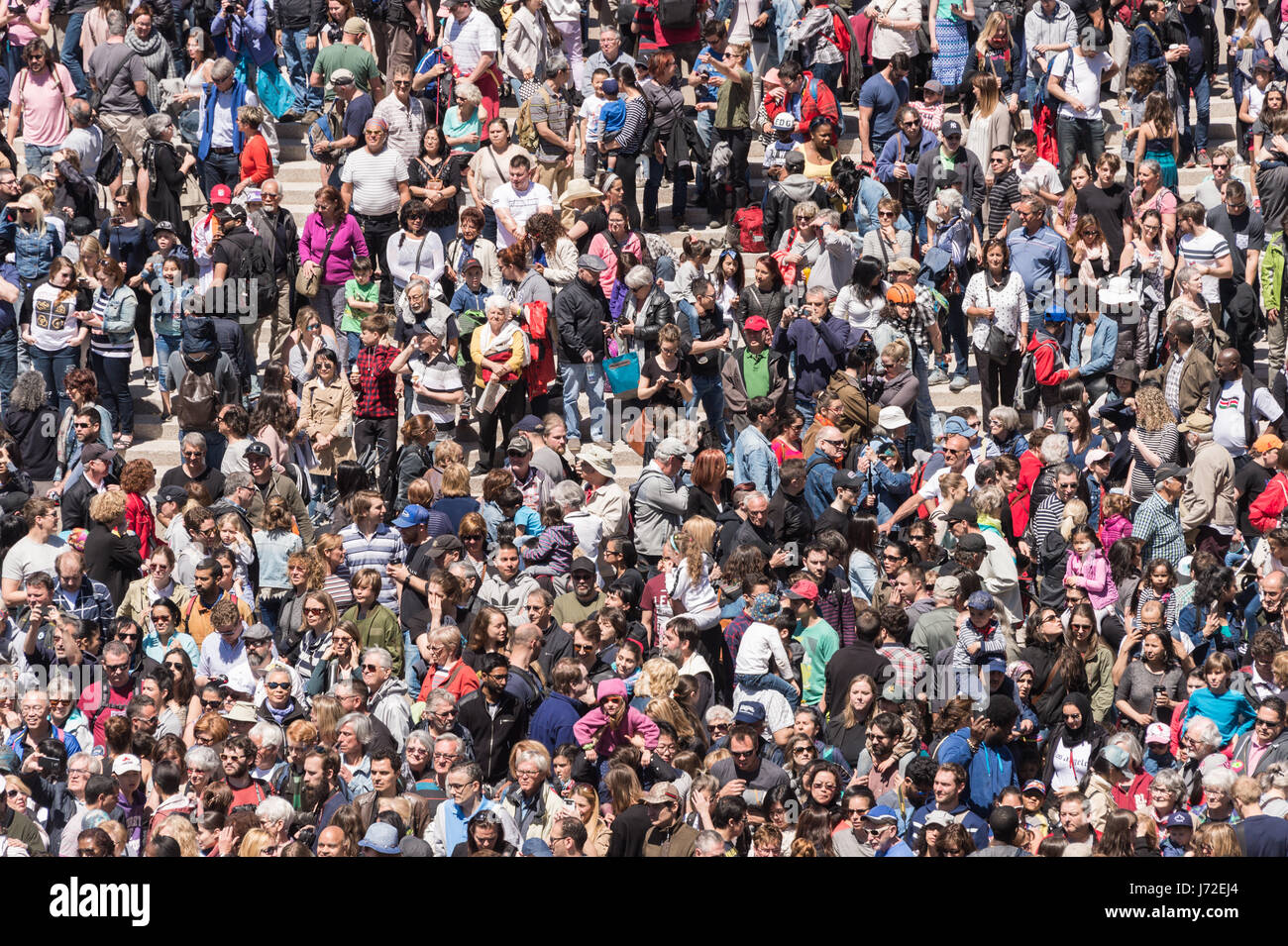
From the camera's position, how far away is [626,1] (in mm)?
21141

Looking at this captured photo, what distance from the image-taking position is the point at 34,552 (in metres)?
15.5

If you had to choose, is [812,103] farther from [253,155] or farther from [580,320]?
[253,155]

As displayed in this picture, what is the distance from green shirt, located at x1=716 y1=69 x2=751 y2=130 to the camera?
19469 mm

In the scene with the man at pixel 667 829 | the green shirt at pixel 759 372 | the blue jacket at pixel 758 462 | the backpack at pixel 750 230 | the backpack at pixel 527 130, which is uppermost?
the backpack at pixel 527 130

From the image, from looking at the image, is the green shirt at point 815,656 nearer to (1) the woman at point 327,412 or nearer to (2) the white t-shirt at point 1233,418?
(2) the white t-shirt at point 1233,418

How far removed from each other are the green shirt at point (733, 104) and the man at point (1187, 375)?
14.2 feet

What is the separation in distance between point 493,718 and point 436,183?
20.9ft

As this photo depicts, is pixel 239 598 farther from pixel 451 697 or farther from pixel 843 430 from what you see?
pixel 843 430

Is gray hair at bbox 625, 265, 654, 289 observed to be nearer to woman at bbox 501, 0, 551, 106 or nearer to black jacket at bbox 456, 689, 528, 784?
woman at bbox 501, 0, 551, 106

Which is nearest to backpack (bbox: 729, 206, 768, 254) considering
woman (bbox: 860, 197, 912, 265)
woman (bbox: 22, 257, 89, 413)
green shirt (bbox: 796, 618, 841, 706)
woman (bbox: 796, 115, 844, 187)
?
woman (bbox: 796, 115, 844, 187)

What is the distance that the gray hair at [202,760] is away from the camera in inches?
513

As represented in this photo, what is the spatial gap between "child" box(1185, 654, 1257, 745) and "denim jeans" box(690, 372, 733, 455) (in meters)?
4.73

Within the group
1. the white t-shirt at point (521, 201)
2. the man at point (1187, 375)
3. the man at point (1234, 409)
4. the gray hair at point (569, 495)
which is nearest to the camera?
the gray hair at point (569, 495)

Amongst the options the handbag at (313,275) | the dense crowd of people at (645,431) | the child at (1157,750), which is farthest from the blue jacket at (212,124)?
the child at (1157,750)
